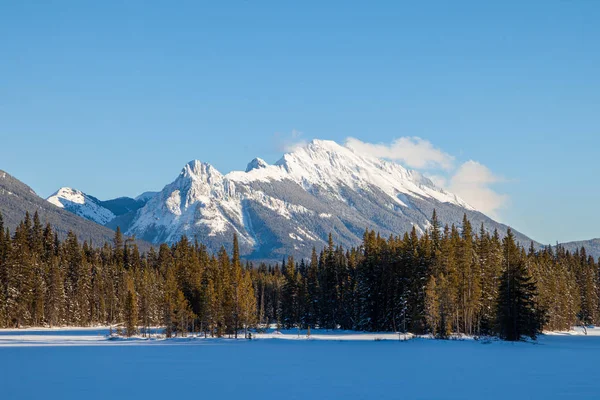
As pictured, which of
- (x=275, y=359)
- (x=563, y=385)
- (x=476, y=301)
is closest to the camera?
(x=563, y=385)

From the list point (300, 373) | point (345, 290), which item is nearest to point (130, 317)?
point (345, 290)

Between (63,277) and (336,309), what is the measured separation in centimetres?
5341

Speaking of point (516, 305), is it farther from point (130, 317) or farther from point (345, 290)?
point (130, 317)

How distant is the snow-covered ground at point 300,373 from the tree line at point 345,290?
22230mm

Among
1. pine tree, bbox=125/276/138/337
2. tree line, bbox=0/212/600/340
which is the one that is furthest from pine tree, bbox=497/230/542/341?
pine tree, bbox=125/276/138/337

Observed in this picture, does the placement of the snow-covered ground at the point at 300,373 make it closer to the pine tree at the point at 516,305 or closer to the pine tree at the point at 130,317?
the pine tree at the point at 516,305

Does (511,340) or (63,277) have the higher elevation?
(63,277)

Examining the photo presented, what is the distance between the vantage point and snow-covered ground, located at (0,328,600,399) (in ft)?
109

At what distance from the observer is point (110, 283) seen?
142m

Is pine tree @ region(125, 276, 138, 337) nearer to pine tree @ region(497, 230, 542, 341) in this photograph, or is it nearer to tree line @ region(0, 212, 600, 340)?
tree line @ region(0, 212, 600, 340)

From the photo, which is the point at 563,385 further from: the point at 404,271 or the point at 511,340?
the point at 404,271

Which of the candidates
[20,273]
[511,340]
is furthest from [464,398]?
[20,273]

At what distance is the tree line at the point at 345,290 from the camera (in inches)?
3435

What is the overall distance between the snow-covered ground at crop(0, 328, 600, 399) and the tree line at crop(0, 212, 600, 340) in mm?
22230
